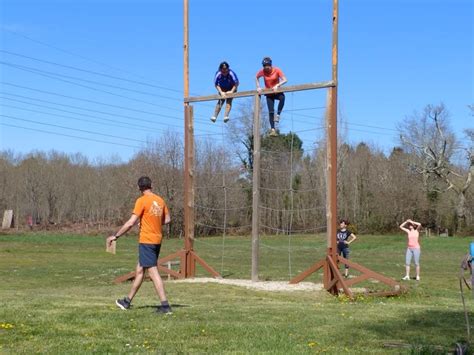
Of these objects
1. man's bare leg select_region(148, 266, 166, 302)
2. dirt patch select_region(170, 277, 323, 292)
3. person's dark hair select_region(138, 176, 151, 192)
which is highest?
person's dark hair select_region(138, 176, 151, 192)

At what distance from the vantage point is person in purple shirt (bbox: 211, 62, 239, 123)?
17.1m

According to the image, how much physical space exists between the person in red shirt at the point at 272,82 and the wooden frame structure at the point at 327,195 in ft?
0.60

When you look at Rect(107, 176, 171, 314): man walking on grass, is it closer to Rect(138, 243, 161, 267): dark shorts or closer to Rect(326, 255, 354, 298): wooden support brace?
Rect(138, 243, 161, 267): dark shorts

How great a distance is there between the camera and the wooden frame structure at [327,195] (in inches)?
583

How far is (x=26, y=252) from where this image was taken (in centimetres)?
3525

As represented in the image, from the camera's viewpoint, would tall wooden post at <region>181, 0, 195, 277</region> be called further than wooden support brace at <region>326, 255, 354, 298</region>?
Yes

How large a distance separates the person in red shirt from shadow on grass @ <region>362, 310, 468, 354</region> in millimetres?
6756

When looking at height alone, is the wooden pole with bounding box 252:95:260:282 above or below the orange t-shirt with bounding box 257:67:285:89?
below

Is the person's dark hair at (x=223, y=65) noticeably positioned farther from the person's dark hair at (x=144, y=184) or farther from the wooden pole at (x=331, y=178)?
the person's dark hair at (x=144, y=184)

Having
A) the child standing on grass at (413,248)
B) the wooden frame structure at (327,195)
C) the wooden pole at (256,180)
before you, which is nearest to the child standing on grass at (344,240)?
the child standing on grass at (413,248)

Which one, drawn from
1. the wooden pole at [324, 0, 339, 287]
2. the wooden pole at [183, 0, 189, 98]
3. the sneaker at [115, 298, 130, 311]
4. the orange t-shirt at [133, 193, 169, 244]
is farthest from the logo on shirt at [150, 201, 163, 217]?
the wooden pole at [183, 0, 189, 98]

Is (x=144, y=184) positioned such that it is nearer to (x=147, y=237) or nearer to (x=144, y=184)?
(x=144, y=184)

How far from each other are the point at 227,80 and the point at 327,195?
13.7 ft

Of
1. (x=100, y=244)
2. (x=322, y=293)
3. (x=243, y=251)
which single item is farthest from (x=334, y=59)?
(x=100, y=244)
